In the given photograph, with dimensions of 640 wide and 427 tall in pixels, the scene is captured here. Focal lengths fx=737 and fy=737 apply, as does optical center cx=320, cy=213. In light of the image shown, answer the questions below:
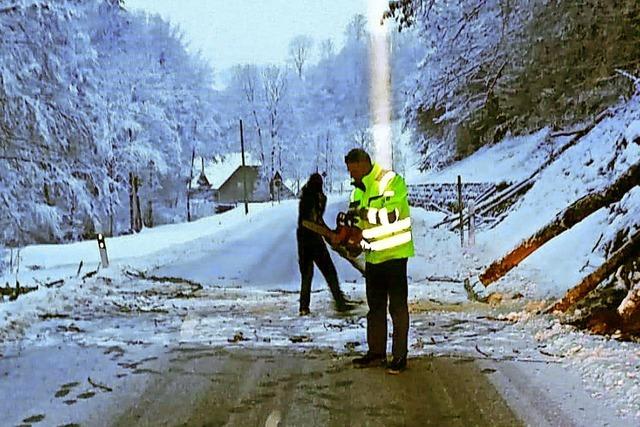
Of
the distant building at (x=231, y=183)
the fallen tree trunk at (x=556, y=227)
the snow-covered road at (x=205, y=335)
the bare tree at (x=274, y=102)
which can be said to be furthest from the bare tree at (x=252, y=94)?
the fallen tree trunk at (x=556, y=227)

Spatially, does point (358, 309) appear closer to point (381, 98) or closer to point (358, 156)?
point (358, 156)

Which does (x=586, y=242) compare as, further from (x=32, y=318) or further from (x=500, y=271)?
(x=32, y=318)

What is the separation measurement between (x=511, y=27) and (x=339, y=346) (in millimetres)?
8618

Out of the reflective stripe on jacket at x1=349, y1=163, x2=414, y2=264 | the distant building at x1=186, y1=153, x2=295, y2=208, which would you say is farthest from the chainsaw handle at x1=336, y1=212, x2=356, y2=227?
the distant building at x1=186, y1=153, x2=295, y2=208

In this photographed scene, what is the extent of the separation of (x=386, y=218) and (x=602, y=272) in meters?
3.08

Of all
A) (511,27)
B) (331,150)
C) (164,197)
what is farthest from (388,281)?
(331,150)

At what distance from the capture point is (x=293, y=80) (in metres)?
78.2

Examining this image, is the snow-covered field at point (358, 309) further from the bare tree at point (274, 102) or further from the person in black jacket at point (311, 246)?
the bare tree at point (274, 102)

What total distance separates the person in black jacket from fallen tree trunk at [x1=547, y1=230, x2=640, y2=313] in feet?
8.94

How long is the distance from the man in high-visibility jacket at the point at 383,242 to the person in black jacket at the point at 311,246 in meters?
2.76

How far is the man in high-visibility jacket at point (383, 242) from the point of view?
593cm

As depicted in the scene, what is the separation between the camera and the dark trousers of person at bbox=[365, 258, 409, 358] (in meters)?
5.98

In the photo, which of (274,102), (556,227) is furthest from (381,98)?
(556,227)

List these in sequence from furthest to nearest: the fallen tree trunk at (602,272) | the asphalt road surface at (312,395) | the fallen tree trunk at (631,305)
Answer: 1. the fallen tree trunk at (602,272)
2. the fallen tree trunk at (631,305)
3. the asphalt road surface at (312,395)
